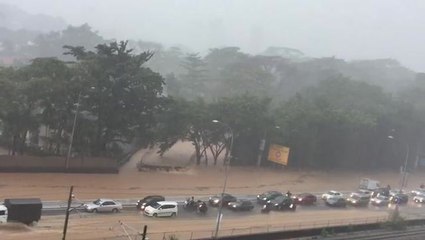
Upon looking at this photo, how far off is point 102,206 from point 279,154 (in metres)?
31.2

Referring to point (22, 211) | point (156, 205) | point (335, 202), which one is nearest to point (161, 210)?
point (156, 205)

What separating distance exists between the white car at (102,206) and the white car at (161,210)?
2.25 meters

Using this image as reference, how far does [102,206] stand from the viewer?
38.9m

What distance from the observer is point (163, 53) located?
183625mm

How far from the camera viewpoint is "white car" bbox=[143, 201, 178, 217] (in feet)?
131

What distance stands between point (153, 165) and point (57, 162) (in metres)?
11.9

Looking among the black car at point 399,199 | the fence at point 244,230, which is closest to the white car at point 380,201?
the black car at point 399,199

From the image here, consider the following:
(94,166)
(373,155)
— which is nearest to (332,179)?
(373,155)

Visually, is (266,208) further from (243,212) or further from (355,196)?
(355,196)

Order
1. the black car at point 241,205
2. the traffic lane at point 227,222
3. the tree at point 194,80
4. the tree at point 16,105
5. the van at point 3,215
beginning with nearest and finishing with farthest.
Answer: the van at point 3,215
the traffic lane at point 227,222
the black car at point 241,205
the tree at point 16,105
the tree at point 194,80

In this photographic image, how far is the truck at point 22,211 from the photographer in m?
33.3

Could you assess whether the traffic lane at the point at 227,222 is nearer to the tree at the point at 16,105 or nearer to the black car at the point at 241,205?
the black car at the point at 241,205

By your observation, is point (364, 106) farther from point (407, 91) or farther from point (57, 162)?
point (57, 162)

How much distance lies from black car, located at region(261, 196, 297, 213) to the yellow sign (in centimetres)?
1477
